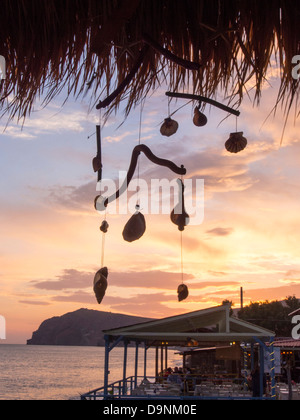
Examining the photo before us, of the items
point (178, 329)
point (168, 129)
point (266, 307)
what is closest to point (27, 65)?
point (168, 129)

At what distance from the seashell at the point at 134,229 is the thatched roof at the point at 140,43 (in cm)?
32

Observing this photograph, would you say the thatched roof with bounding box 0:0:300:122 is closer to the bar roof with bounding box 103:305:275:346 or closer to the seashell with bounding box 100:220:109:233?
the seashell with bounding box 100:220:109:233

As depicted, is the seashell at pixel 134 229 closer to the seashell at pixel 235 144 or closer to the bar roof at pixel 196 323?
the seashell at pixel 235 144

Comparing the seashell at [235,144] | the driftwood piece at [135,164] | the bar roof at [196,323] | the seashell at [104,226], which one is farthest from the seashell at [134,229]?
the bar roof at [196,323]

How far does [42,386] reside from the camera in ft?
193

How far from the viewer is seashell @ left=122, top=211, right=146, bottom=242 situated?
3.93ft

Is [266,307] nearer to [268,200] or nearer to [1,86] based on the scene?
[268,200]

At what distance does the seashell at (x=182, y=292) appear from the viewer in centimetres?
150

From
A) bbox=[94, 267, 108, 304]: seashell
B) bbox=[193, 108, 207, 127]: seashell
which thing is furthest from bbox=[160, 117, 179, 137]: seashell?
bbox=[94, 267, 108, 304]: seashell

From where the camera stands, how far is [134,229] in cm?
120

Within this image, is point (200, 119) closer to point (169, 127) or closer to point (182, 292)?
point (169, 127)

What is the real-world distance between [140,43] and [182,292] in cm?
73

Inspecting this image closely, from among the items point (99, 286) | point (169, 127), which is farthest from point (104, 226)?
point (169, 127)

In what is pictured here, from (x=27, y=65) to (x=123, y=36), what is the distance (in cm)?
28
